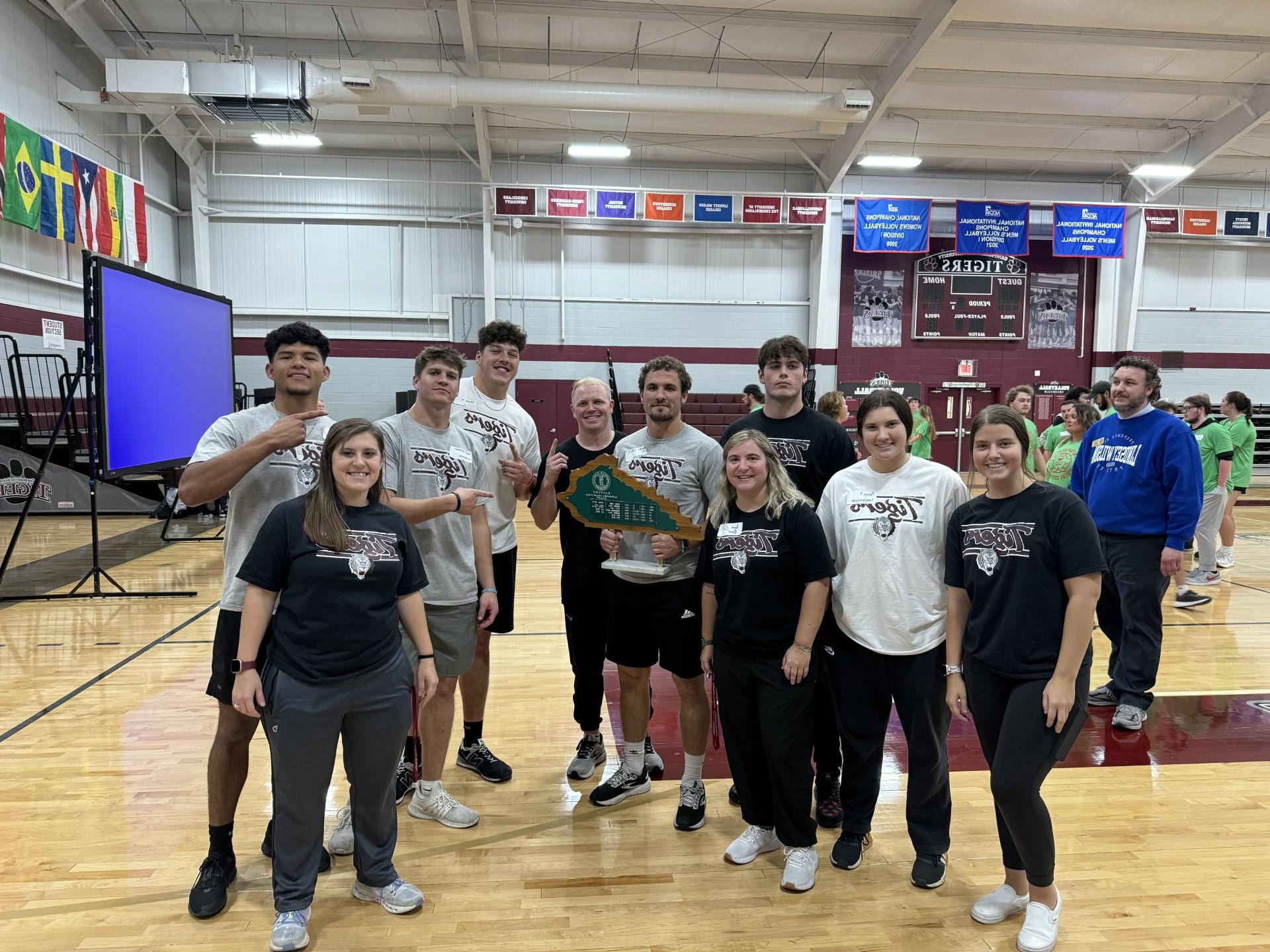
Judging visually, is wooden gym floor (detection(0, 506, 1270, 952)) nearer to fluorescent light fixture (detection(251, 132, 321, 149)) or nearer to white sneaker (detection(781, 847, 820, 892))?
white sneaker (detection(781, 847, 820, 892))

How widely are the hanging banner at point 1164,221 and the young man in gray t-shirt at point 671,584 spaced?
1491cm

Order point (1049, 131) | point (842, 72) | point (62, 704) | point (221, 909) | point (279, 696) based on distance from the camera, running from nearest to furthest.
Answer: point (279, 696) < point (221, 909) < point (62, 704) < point (842, 72) < point (1049, 131)

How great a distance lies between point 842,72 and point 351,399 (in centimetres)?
1021

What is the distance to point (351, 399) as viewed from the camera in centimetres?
1433

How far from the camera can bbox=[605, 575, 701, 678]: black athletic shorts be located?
2.87 meters

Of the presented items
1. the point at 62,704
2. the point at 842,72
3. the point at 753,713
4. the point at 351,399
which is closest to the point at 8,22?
the point at 351,399

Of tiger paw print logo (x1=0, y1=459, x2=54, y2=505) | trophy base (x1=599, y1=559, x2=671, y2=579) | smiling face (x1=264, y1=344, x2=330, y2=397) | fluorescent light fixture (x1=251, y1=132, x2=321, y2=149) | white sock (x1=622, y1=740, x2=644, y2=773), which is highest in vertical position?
fluorescent light fixture (x1=251, y1=132, x2=321, y2=149)

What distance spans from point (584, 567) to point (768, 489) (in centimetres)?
103

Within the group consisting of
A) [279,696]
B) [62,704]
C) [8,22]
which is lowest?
[62,704]

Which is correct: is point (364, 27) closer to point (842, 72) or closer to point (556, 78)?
point (556, 78)

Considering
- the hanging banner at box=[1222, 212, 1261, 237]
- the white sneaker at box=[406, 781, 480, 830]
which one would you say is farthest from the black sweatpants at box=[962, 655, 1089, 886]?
the hanging banner at box=[1222, 212, 1261, 237]

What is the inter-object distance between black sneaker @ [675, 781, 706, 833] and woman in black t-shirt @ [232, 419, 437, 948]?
114 centimetres

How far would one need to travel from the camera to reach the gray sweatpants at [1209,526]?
6746mm

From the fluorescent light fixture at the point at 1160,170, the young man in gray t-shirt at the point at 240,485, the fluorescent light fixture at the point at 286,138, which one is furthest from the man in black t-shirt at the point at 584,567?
the fluorescent light fixture at the point at 1160,170
